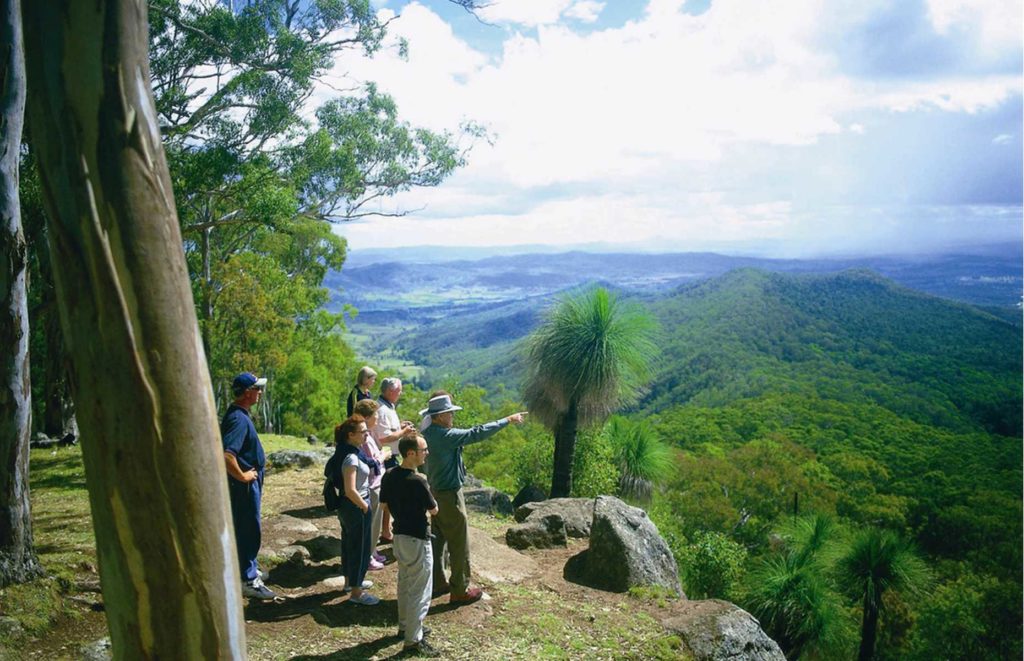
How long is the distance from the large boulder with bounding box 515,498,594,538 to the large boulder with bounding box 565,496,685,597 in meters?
1.16

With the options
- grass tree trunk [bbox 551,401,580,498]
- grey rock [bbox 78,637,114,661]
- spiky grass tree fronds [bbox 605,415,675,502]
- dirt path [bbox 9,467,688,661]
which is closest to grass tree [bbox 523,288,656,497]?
grass tree trunk [bbox 551,401,580,498]

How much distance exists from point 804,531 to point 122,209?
724 inches

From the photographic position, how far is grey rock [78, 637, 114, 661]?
193 inches

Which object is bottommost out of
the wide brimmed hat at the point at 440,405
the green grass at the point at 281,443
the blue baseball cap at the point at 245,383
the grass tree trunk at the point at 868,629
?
the grass tree trunk at the point at 868,629

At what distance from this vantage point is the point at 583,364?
43.6 feet

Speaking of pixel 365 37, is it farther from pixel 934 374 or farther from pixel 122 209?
pixel 934 374

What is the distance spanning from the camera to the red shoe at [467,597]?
6539 millimetres

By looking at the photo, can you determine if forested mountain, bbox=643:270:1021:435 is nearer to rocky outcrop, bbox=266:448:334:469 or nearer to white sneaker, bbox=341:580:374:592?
rocky outcrop, bbox=266:448:334:469

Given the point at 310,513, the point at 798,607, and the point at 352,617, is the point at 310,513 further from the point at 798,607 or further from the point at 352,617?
the point at 798,607

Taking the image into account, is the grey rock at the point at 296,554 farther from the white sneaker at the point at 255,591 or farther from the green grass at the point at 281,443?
the green grass at the point at 281,443

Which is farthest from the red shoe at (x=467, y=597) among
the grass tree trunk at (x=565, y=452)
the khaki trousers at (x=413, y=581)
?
the grass tree trunk at (x=565, y=452)

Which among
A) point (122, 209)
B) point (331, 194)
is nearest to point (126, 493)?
point (122, 209)

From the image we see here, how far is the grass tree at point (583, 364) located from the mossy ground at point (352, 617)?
16.7 feet

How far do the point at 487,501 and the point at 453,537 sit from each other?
5783mm
